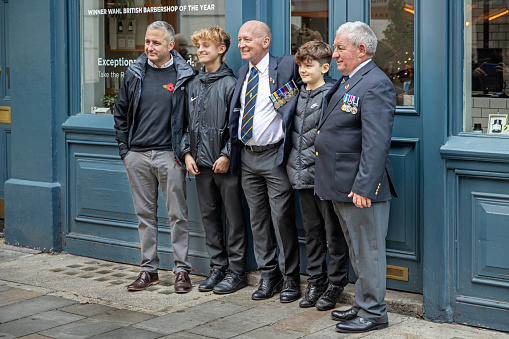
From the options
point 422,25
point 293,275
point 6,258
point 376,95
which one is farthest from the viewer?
point 6,258

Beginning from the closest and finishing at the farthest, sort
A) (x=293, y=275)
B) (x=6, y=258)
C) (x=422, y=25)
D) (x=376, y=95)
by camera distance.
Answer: (x=376, y=95), (x=422, y=25), (x=293, y=275), (x=6, y=258)

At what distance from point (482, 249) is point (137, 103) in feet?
9.43

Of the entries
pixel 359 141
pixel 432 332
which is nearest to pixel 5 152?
pixel 359 141

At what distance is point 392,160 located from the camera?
18.5 ft

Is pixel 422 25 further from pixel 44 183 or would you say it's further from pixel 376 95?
pixel 44 183

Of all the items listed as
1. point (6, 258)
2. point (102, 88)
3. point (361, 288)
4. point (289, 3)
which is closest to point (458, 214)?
point (361, 288)

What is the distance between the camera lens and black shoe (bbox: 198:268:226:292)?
20.5 feet

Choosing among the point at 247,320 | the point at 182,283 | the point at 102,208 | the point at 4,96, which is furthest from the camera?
the point at 4,96

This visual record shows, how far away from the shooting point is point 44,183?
25.3ft

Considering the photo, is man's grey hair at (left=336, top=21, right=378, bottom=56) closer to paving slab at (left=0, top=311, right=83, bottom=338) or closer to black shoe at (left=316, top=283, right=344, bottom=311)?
black shoe at (left=316, top=283, right=344, bottom=311)

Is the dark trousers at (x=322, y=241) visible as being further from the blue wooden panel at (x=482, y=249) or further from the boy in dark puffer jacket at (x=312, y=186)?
the blue wooden panel at (x=482, y=249)

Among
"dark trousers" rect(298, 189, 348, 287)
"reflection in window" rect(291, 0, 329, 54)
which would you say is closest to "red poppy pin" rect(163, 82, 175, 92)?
"reflection in window" rect(291, 0, 329, 54)

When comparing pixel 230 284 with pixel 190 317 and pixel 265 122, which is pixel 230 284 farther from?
pixel 265 122

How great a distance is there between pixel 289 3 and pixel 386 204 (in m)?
2.01
